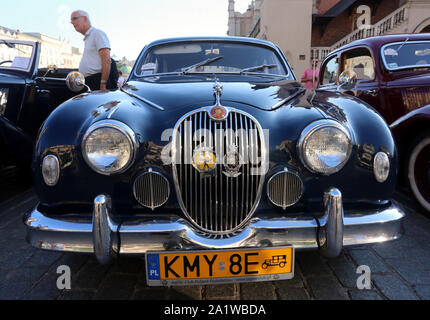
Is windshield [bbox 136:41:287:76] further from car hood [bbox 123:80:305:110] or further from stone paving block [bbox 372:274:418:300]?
stone paving block [bbox 372:274:418:300]

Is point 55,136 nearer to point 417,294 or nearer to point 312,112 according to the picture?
point 312,112

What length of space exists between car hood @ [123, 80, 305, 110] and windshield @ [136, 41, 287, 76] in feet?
1.76

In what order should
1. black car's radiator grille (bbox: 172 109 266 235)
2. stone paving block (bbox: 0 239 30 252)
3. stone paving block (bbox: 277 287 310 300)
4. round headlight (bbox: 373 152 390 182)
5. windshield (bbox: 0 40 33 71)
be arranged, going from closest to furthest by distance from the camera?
black car's radiator grille (bbox: 172 109 266 235), round headlight (bbox: 373 152 390 182), stone paving block (bbox: 277 287 310 300), stone paving block (bbox: 0 239 30 252), windshield (bbox: 0 40 33 71)

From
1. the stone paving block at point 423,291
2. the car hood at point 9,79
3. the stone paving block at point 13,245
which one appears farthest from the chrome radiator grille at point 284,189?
the car hood at point 9,79

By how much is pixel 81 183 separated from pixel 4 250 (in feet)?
4.32

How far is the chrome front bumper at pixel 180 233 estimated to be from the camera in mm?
1467

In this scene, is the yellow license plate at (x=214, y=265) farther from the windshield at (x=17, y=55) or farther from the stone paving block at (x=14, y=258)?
the windshield at (x=17, y=55)

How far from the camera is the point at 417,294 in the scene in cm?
178

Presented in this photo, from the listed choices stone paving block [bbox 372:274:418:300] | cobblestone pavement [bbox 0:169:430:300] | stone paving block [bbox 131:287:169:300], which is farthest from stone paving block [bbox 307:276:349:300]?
stone paving block [bbox 131:287:169:300]

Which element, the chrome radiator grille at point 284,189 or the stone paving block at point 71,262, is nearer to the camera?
the chrome radiator grille at point 284,189

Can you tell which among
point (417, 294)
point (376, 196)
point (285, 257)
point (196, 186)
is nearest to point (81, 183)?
point (196, 186)

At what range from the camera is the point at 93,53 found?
3949mm

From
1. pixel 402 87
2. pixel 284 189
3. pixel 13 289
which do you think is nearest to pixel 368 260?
pixel 284 189

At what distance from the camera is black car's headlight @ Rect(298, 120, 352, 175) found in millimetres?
1612
